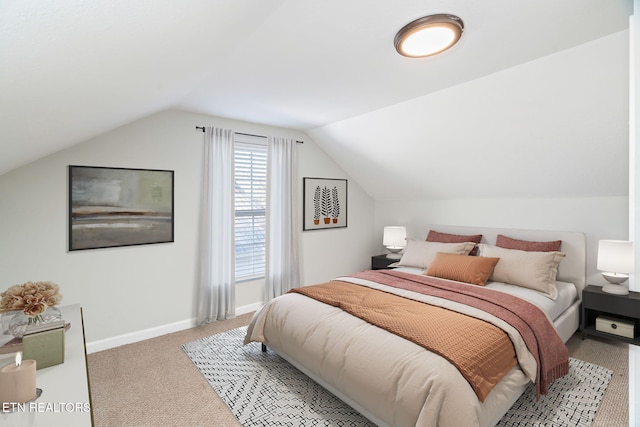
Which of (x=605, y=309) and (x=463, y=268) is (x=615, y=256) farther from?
(x=463, y=268)

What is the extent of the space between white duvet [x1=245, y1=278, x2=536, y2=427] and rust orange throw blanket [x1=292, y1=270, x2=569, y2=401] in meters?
0.07

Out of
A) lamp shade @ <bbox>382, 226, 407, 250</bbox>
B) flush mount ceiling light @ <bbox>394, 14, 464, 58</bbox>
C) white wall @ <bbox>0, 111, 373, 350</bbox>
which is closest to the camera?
flush mount ceiling light @ <bbox>394, 14, 464, 58</bbox>

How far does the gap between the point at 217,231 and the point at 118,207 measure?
0.97 metres

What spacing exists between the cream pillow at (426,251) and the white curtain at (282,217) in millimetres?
1401

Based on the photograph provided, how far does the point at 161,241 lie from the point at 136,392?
139cm

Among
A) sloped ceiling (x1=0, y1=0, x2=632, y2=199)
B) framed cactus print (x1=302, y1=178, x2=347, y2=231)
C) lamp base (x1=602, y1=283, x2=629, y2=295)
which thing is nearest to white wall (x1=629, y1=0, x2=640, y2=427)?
sloped ceiling (x1=0, y1=0, x2=632, y2=199)

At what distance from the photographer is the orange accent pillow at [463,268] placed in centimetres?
311

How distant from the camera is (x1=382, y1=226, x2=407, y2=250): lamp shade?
177 inches

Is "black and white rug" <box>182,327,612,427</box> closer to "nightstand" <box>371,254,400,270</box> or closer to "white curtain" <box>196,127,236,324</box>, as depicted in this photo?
"white curtain" <box>196,127,236,324</box>

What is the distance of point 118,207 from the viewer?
3.00m

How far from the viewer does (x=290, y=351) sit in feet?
7.94

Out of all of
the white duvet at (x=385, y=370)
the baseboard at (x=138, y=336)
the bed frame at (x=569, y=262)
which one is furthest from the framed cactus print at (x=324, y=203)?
the bed frame at (x=569, y=262)

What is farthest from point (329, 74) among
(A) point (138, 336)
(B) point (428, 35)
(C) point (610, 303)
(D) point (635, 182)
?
(C) point (610, 303)

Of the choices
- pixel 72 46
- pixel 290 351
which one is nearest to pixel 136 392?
pixel 290 351
